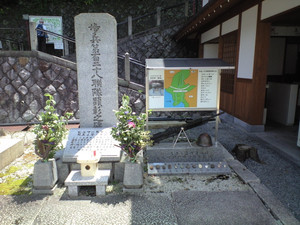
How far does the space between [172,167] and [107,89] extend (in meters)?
2.16

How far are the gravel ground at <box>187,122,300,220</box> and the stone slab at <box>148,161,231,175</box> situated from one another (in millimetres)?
683

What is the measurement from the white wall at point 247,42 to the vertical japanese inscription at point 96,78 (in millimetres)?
4592

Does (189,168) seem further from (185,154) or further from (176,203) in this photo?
(176,203)

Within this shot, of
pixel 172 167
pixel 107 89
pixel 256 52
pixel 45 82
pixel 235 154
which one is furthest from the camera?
pixel 45 82

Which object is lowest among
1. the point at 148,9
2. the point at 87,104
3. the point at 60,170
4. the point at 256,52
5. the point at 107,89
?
the point at 60,170

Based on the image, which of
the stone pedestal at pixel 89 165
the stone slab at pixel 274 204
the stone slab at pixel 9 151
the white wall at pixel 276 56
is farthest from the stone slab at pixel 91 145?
the white wall at pixel 276 56

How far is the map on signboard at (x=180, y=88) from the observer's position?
203 inches

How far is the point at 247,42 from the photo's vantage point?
23.5ft

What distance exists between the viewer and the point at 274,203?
347 centimetres

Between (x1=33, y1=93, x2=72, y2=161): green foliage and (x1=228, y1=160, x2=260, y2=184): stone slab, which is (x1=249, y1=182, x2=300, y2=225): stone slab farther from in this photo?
(x1=33, y1=93, x2=72, y2=161): green foliage

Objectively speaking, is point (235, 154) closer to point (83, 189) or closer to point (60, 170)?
point (83, 189)

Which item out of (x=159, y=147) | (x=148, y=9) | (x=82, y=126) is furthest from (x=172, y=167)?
(x=148, y=9)

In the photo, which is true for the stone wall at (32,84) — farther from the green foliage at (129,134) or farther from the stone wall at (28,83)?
the green foliage at (129,134)

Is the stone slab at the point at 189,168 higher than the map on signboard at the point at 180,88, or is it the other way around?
the map on signboard at the point at 180,88
